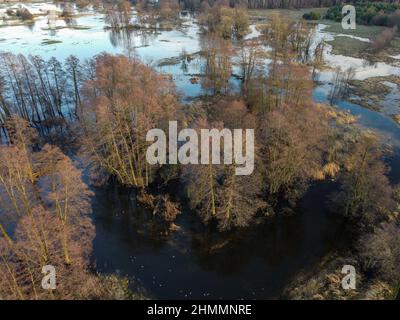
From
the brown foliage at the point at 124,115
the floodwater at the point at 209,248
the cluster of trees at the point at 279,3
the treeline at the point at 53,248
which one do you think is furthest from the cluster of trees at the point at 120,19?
the treeline at the point at 53,248

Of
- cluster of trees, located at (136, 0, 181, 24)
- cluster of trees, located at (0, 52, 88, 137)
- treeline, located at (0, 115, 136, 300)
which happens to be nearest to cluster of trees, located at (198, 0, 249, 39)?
cluster of trees, located at (136, 0, 181, 24)

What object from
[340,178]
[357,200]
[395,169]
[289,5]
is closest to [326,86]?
[395,169]

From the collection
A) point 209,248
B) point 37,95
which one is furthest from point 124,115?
point 37,95

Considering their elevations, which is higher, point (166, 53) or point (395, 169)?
point (166, 53)

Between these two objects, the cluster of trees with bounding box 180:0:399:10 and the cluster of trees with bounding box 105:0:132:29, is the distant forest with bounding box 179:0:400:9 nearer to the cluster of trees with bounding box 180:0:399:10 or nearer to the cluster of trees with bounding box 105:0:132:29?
the cluster of trees with bounding box 180:0:399:10

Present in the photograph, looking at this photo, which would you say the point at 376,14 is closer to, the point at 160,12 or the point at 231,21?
the point at 231,21

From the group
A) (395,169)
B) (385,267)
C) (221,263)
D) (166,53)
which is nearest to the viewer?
(385,267)

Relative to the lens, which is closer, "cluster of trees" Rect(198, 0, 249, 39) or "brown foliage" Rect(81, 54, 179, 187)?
"brown foliage" Rect(81, 54, 179, 187)

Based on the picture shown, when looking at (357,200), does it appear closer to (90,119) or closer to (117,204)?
(117,204)
